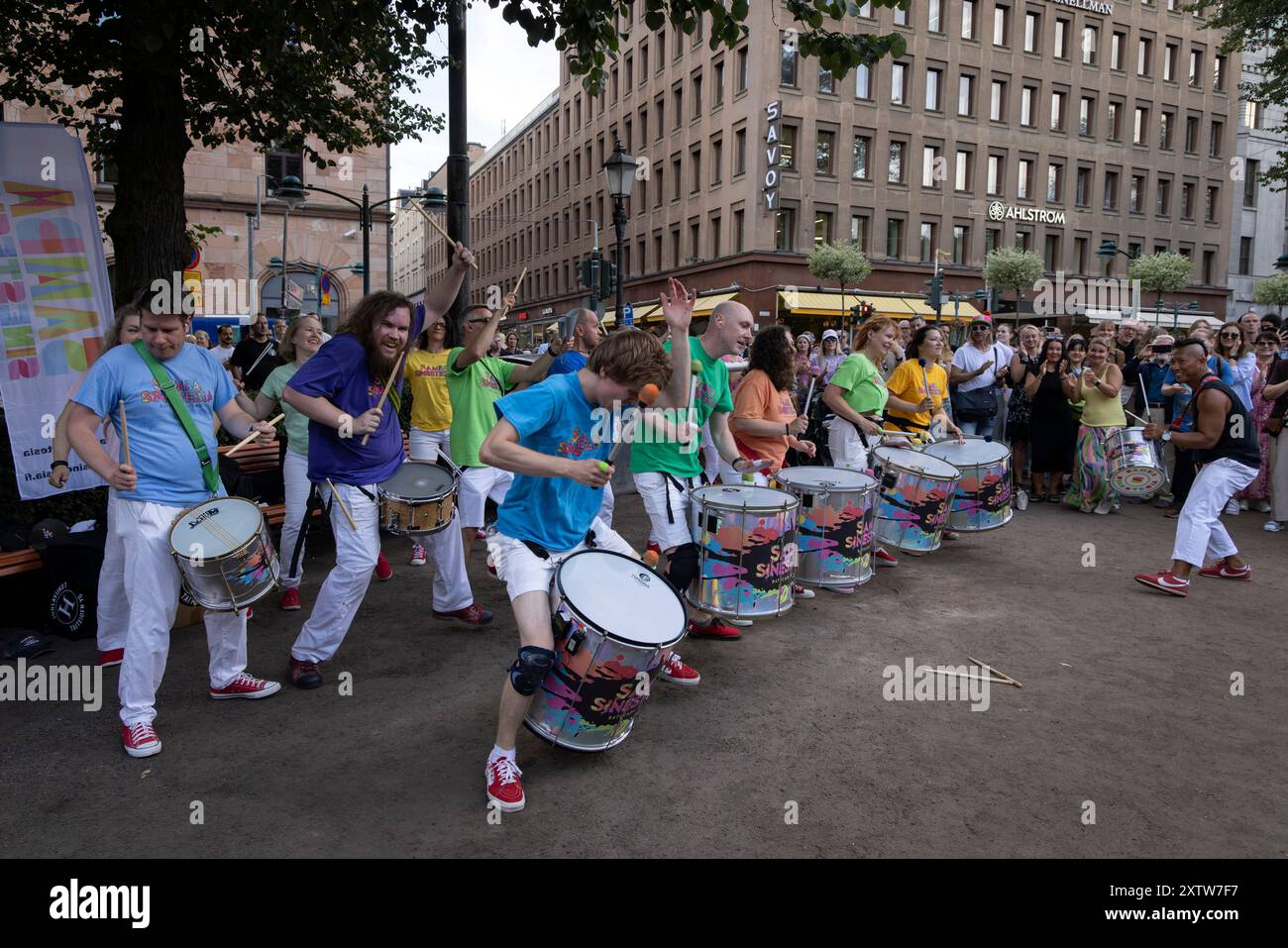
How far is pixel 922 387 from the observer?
8.06m

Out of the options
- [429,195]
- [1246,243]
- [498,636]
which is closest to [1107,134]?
[1246,243]

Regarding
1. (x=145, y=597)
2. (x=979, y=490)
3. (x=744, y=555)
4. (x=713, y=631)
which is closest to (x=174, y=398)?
(x=145, y=597)

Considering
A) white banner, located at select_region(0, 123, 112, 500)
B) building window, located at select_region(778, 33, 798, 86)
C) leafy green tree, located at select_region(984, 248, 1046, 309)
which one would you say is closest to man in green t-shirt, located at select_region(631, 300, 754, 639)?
white banner, located at select_region(0, 123, 112, 500)

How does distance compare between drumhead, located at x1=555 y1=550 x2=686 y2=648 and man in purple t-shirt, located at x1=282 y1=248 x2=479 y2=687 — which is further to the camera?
man in purple t-shirt, located at x1=282 y1=248 x2=479 y2=687

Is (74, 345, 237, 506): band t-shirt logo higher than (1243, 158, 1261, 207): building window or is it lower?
lower

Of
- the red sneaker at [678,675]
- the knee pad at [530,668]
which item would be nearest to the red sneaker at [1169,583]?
the red sneaker at [678,675]

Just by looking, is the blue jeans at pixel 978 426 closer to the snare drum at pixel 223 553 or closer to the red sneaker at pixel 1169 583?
the red sneaker at pixel 1169 583

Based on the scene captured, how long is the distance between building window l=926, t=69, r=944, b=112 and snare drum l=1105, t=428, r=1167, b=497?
Answer: 3753 cm

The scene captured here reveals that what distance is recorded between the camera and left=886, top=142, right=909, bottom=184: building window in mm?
40969

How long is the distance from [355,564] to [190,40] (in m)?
6.28

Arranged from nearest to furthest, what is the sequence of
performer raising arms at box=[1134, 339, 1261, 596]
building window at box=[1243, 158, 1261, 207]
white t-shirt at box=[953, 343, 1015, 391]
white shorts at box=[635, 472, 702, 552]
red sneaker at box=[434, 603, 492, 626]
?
white shorts at box=[635, 472, 702, 552] → red sneaker at box=[434, 603, 492, 626] → performer raising arms at box=[1134, 339, 1261, 596] → white t-shirt at box=[953, 343, 1015, 391] → building window at box=[1243, 158, 1261, 207]

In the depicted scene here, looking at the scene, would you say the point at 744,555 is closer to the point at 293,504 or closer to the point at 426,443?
the point at 426,443

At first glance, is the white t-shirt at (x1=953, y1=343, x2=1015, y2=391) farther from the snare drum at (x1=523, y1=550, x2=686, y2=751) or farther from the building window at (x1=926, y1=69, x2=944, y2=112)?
the building window at (x1=926, y1=69, x2=944, y2=112)

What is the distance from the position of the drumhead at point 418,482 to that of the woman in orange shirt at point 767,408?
1.95 m
